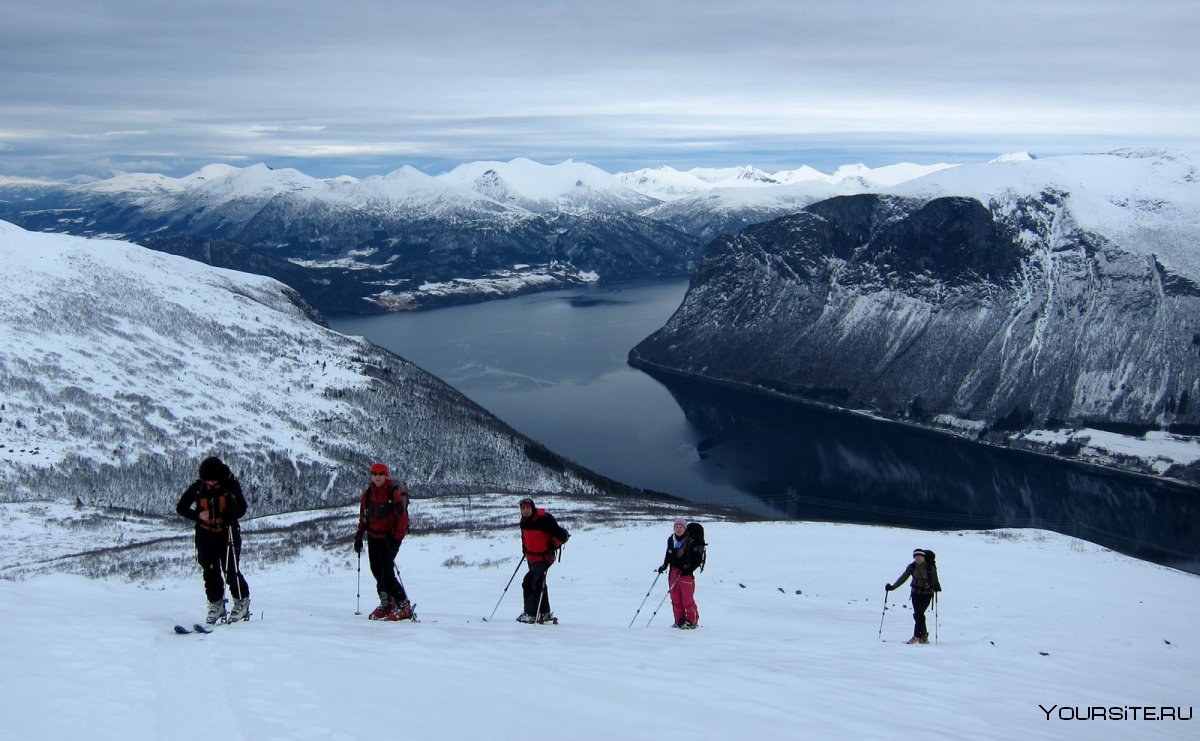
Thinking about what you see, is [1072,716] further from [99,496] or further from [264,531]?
[99,496]

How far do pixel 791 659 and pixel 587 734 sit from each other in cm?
704

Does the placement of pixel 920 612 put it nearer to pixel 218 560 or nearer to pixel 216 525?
pixel 218 560

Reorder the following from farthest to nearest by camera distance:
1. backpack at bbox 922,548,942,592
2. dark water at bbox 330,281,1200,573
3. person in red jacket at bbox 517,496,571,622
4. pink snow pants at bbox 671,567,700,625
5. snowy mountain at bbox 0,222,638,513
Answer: dark water at bbox 330,281,1200,573 → snowy mountain at bbox 0,222,638,513 → backpack at bbox 922,548,942,592 → pink snow pants at bbox 671,567,700,625 → person in red jacket at bbox 517,496,571,622

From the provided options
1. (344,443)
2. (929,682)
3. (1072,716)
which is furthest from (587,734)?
(344,443)

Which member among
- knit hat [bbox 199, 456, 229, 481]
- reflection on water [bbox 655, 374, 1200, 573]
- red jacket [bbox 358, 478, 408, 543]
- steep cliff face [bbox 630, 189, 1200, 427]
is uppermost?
knit hat [bbox 199, 456, 229, 481]

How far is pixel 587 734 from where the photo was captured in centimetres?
985

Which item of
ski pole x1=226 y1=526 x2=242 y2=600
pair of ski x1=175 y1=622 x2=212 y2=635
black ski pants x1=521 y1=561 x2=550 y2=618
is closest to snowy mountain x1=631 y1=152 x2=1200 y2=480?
black ski pants x1=521 y1=561 x2=550 y2=618

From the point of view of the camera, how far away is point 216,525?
49.4ft

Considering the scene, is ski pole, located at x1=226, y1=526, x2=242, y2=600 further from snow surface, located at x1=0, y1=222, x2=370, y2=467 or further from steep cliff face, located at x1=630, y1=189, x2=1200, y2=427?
steep cliff face, located at x1=630, y1=189, x2=1200, y2=427

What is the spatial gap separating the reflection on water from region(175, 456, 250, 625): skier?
84782mm

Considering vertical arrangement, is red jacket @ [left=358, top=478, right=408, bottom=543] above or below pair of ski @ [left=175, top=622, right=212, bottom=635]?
above

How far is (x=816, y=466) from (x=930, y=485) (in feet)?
49.4

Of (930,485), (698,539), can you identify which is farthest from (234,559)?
(930,485)

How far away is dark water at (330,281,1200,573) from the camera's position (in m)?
99.7
